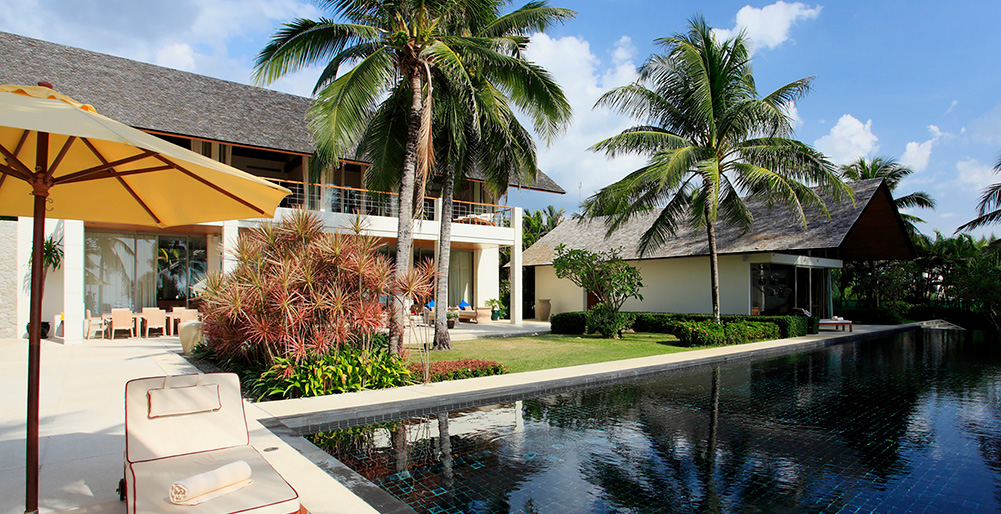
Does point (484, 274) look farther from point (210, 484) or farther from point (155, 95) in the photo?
point (210, 484)

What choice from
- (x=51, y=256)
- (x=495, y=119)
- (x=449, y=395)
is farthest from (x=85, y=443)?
(x=51, y=256)

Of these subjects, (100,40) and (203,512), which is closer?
(203,512)

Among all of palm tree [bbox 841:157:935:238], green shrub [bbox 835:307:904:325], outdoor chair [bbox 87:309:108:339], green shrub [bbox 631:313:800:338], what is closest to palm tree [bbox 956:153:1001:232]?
green shrub [bbox 835:307:904:325]

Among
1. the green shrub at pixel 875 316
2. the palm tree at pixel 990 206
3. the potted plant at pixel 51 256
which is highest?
the palm tree at pixel 990 206

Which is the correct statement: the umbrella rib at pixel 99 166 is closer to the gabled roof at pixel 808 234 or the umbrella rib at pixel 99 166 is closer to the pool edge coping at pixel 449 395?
the pool edge coping at pixel 449 395

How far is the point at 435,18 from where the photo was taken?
36.3 feet

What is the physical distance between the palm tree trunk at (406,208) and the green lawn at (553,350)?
113 centimetres

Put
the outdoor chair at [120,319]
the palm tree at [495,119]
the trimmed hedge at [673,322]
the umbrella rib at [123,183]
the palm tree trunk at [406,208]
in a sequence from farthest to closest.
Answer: the trimmed hedge at [673,322] → the outdoor chair at [120,319] → the palm tree at [495,119] → the palm tree trunk at [406,208] → the umbrella rib at [123,183]

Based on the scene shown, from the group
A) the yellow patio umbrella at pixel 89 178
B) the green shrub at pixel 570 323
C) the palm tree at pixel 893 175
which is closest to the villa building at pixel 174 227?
the green shrub at pixel 570 323

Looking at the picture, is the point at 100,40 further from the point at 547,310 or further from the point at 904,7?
the point at 904,7

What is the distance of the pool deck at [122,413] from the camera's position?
13.8ft

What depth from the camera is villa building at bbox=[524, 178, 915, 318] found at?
804 inches

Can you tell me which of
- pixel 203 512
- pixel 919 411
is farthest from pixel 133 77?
pixel 919 411

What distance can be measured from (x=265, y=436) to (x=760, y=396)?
7.26 m
